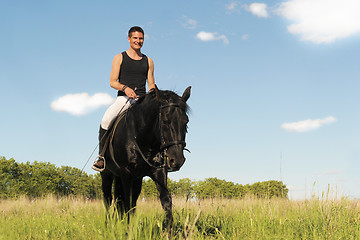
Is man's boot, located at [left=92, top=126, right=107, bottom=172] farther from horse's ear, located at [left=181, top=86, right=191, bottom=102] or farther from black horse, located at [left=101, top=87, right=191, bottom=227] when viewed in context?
horse's ear, located at [left=181, top=86, right=191, bottom=102]

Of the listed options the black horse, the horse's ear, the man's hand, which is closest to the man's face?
the man's hand

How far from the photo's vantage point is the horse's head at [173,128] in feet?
16.5

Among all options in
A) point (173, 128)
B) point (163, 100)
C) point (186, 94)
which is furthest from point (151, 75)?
point (173, 128)

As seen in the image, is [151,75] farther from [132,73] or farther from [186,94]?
[186,94]

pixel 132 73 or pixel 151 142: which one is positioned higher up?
pixel 132 73

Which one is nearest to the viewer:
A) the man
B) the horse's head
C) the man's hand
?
the horse's head

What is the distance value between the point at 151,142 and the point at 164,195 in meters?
1.01

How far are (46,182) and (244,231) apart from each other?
18.8 meters

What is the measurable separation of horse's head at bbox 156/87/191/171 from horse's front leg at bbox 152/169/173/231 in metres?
0.93

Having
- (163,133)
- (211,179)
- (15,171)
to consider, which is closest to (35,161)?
(15,171)

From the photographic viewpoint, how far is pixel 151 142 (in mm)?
6246

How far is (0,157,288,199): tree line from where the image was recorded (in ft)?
66.0

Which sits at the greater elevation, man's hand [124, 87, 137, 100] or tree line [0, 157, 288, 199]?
man's hand [124, 87, 137, 100]

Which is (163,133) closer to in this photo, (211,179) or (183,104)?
(183,104)
